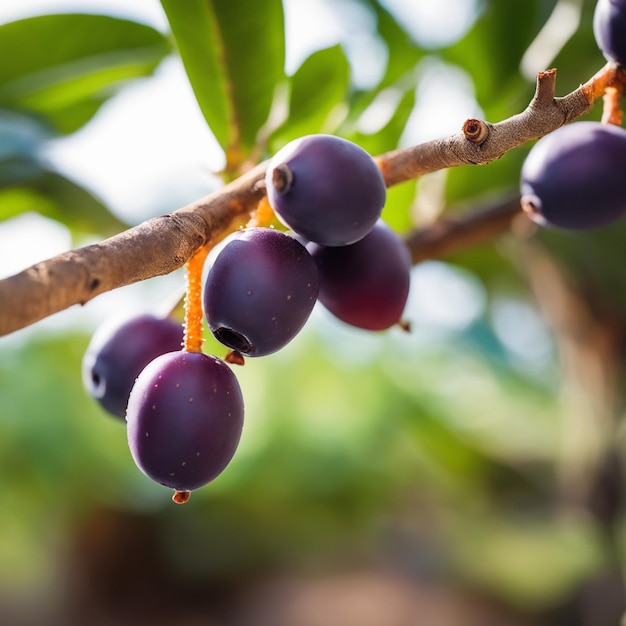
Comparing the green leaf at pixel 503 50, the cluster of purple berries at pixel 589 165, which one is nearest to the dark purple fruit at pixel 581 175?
the cluster of purple berries at pixel 589 165

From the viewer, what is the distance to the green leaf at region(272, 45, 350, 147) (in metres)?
0.82

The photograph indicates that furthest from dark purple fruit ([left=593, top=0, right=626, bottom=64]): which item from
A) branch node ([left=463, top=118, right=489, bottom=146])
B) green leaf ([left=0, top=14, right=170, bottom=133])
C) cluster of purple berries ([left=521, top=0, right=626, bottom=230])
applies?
green leaf ([left=0, top=14, right=170, bottom=133])

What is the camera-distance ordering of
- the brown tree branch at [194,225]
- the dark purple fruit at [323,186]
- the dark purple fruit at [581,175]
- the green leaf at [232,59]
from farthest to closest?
the green leaf at [232,59] < the dark purple fruit at [581,175] < the dark purple fruit at [323,186] < the brown tree branch at [194,225]

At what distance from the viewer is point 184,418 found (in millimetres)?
469

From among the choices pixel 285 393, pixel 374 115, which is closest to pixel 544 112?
pixel 374 115

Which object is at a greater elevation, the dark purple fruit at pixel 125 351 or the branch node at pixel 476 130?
the branch node at pixel 476 130

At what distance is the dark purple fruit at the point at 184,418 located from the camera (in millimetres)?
469

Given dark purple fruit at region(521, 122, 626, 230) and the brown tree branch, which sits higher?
the brown tree branch

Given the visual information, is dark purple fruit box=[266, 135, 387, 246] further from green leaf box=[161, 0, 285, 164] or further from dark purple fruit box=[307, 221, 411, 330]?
green leaf box=[161, 0, 285, 164]

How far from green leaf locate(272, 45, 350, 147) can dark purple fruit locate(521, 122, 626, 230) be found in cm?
32

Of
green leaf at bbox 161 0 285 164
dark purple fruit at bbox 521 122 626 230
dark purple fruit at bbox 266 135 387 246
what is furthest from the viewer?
green leaf at bbox 161 0 285 164

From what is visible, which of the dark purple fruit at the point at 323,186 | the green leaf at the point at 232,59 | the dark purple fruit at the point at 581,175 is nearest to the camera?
the dark purple fruit at the point at 323,186

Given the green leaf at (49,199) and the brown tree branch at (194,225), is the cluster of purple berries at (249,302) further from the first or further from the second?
the green leaf at (49,199)

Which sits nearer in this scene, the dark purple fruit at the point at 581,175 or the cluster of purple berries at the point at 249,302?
the cluster of purple berries at the point at 249,302
